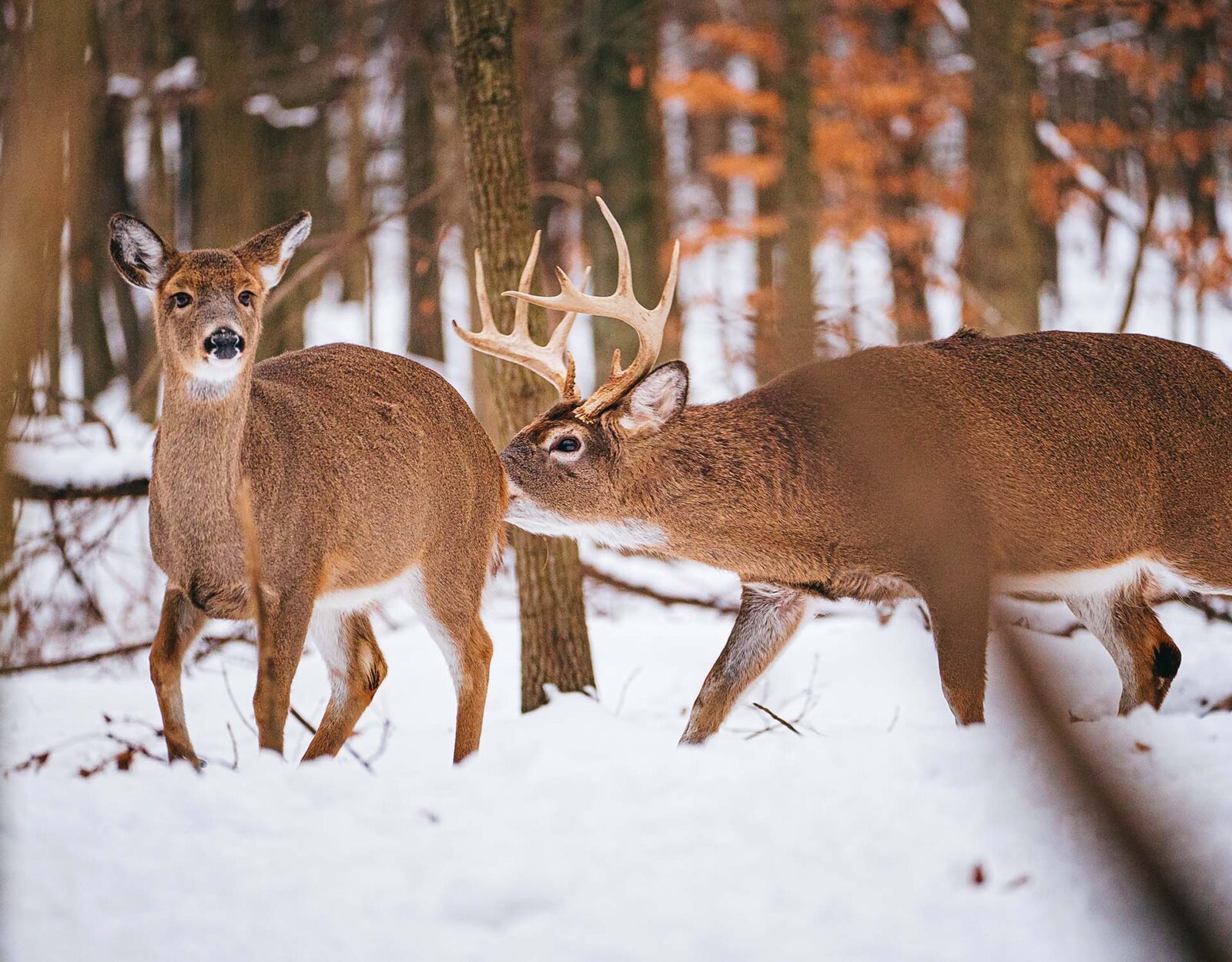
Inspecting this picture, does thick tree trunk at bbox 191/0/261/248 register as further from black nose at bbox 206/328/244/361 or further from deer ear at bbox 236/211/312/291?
black nose at bbox 206/328/244/361

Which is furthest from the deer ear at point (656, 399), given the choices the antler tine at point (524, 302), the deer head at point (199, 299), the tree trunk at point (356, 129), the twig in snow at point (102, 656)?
the tree trunk at point (356, 129)

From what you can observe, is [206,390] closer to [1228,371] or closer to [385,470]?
[385,470]

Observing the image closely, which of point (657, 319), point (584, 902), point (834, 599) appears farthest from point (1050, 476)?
point (584, 902)

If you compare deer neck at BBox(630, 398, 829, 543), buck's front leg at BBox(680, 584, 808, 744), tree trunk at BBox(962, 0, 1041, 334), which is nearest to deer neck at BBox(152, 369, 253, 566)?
deer neck at BBox(630, 398, 829, 543)

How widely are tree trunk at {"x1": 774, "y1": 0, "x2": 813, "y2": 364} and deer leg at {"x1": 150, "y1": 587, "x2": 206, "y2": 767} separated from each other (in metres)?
9.13

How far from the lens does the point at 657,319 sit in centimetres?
556

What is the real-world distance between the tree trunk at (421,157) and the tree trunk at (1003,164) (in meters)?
5.34

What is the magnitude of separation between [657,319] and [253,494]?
1.93 m

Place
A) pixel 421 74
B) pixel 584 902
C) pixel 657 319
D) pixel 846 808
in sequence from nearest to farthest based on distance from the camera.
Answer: pixel 584 902 → pixel 846 808 → pixel 657 319 → pixel 421 74

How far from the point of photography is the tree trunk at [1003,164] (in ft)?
34.1

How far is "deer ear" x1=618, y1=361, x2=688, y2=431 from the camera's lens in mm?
5414

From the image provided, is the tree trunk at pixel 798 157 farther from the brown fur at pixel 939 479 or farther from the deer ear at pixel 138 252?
the deer ear at pixel 138 252

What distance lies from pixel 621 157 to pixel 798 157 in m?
4.11

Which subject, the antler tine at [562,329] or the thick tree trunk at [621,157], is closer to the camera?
the antler tine at [562,329]
